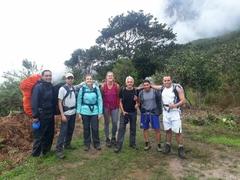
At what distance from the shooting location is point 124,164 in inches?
183

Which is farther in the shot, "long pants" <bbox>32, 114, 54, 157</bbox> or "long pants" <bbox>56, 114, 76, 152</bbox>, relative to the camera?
"long pants" <bbox>56, 114, 76, 152</bbox>

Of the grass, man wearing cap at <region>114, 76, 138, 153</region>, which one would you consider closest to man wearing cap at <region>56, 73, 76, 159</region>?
the grass

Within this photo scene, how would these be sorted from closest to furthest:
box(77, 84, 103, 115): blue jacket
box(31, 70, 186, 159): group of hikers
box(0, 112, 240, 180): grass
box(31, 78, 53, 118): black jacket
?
box(0, 112, 240, 180): grass, box(31, 78, 53, 118): black jacket, box(31, 70, 186, 159): group of hikers, box(77, 84, 103, 115): blue jacket

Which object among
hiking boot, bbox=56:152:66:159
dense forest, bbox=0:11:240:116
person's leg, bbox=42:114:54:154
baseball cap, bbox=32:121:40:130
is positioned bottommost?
hiking boot, bbox=56:152:66:159

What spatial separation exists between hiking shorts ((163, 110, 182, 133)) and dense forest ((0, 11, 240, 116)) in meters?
5.78

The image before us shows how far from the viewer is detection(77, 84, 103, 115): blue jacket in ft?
Answer: 16.7

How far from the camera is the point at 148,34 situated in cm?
2761

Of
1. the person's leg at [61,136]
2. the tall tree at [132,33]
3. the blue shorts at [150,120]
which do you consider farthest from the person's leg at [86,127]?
the tall tree at [132,33]

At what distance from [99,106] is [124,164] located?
4.99ft

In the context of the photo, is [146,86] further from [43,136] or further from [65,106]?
[43,136]

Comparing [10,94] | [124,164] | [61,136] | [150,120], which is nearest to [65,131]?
[61,136]

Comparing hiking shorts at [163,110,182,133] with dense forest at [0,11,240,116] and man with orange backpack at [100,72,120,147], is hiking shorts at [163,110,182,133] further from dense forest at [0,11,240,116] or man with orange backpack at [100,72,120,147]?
dense forest at [0,11,240,116]

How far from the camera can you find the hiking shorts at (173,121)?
194 inches

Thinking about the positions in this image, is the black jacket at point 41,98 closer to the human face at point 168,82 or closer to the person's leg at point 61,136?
the person's leg at point 61,136
